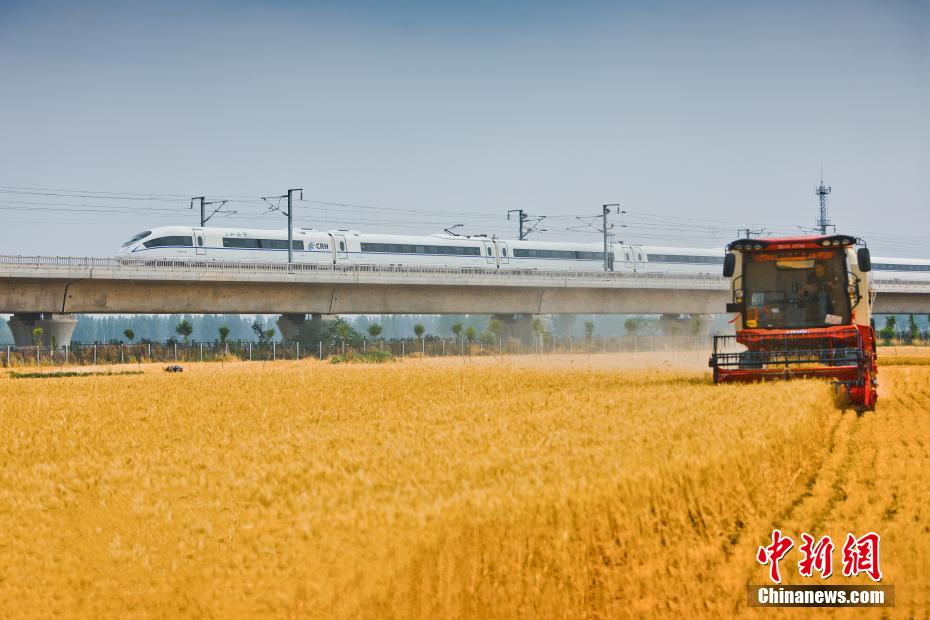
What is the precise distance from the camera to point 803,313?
22.8 m

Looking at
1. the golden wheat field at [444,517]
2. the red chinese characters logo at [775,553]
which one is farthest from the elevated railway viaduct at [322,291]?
the red chinese characters logo at [775,553]

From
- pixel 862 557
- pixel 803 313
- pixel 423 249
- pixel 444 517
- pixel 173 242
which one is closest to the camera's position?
pixel 444 517

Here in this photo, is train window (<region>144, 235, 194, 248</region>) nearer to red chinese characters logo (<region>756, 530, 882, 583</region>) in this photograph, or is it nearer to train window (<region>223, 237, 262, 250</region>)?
train window (<region>223, 237, 262, 250</region>)

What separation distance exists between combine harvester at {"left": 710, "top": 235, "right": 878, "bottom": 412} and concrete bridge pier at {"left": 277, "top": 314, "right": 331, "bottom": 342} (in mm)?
43119

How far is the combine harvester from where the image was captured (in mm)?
21469

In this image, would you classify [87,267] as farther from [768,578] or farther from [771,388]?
[768,578]

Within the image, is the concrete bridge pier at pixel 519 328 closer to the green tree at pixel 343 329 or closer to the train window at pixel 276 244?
the green tree at pixel 343 329

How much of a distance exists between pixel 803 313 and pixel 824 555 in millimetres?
14040

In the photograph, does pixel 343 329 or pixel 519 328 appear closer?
pixel 343 329

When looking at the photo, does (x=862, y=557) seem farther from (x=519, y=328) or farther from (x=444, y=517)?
(x=519, y=328)

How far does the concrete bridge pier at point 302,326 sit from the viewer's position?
209 feet

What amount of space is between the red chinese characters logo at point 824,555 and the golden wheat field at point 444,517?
13 cm

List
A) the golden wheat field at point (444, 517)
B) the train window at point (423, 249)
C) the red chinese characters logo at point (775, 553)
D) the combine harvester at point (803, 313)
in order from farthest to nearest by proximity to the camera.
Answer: the train window at point (423, 249) → the combine harvester at point (803, 313) → the red chinese characters logo at point (775, 553) → the golden wheat field at point (444, 517)

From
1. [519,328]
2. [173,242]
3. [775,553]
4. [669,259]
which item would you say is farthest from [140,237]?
[775,553]
